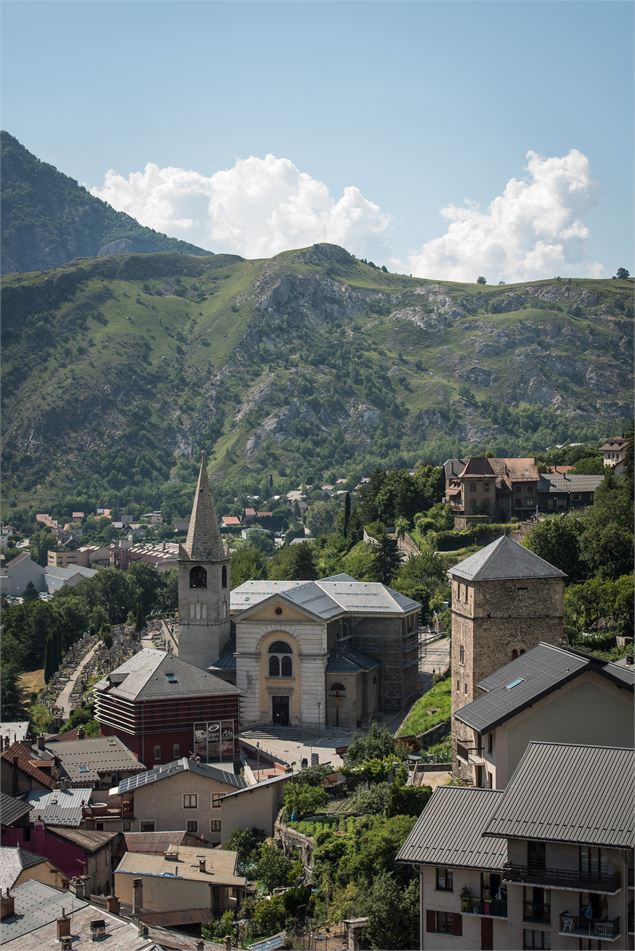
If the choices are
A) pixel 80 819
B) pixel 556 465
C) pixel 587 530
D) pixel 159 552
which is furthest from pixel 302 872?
pixel 159 552

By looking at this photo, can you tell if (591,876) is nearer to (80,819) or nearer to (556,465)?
(80,819)

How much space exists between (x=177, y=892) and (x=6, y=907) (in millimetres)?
6989

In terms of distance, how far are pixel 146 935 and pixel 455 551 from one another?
55718 millimetres

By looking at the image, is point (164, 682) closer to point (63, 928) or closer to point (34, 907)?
point (34, 907)

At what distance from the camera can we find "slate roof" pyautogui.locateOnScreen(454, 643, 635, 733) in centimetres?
3628

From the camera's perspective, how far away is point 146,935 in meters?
31.4

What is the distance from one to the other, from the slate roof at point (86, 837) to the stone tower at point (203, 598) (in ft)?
69.0

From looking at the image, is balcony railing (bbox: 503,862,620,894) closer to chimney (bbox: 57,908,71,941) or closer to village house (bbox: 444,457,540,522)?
chimney (bbox: 57,908,71,941)

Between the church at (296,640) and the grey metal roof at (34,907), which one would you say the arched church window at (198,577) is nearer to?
the church at (296,640)

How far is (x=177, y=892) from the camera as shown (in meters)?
38.9

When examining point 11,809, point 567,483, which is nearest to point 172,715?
point 11,809

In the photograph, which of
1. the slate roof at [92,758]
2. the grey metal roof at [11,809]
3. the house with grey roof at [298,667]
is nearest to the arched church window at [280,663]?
the house with grey roof at [298,667]

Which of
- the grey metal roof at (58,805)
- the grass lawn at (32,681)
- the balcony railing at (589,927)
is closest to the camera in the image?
the balcony railing at (589,927)

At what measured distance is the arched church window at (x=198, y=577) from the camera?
66.4m
